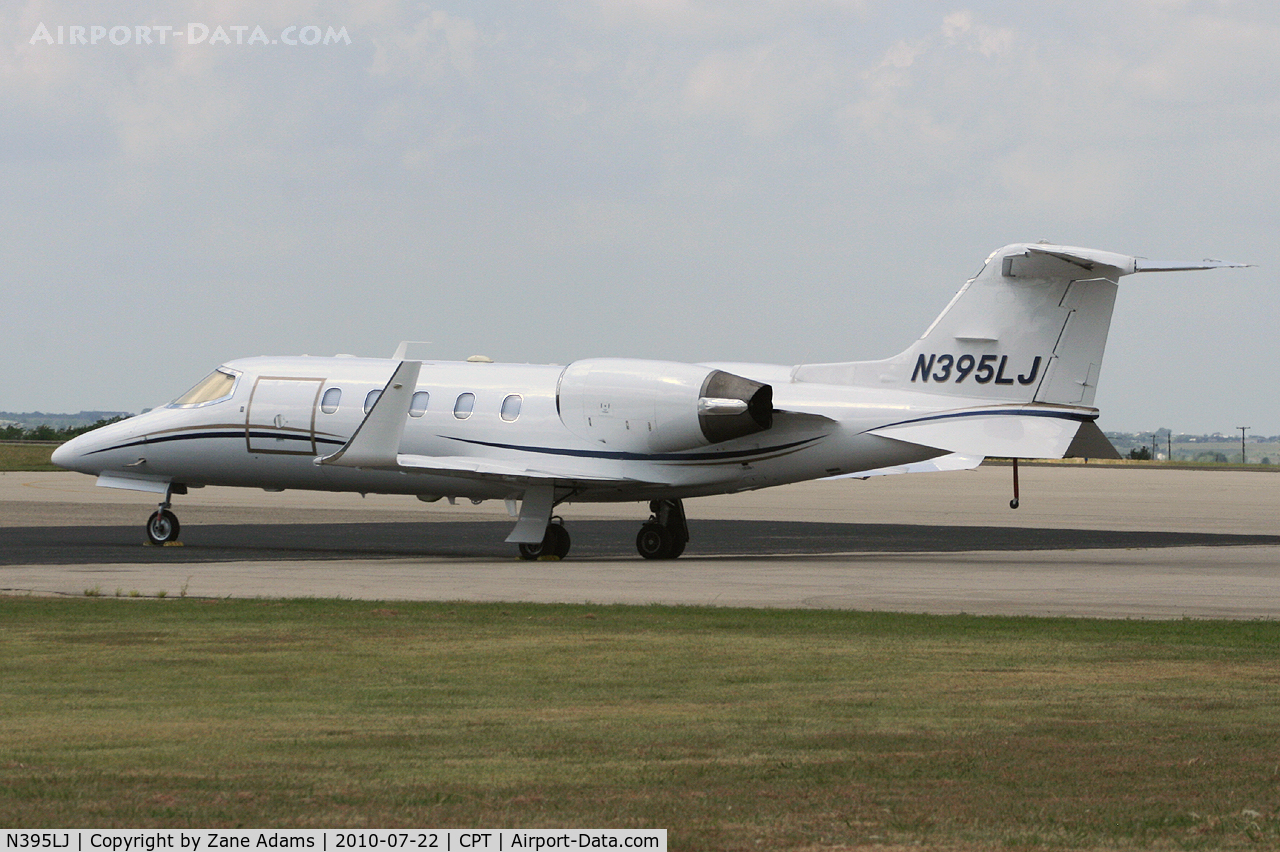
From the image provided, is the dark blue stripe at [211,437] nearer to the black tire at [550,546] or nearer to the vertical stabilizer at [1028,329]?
the black tire at [550,546]

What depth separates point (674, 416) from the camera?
27453 mm

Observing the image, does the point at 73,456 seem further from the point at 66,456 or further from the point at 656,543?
the point at 656,543

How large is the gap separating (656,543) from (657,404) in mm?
2843

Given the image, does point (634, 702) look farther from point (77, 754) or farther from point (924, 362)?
point (924, 362)

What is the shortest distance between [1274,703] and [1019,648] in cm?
360

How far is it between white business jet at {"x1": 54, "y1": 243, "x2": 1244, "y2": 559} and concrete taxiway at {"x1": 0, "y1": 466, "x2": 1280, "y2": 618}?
54.7 inches

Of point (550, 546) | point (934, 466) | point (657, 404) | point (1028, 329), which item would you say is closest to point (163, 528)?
point (550, 546)

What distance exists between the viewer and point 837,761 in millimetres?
9680

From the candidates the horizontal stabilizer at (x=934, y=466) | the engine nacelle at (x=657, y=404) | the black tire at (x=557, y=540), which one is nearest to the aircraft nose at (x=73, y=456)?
the black tire at (x=557, y=540)

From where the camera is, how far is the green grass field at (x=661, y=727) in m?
8.17

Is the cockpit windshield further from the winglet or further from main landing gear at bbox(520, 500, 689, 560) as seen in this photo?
main landing gear at bbox(520, 500, 689, 560)

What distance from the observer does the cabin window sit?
29.7 metres

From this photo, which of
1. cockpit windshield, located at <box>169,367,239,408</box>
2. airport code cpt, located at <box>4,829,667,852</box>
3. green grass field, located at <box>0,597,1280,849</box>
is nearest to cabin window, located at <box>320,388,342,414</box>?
cockpit windshield, located at <box>169,367,239,408</box>

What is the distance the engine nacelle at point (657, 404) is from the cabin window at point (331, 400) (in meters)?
4.18
